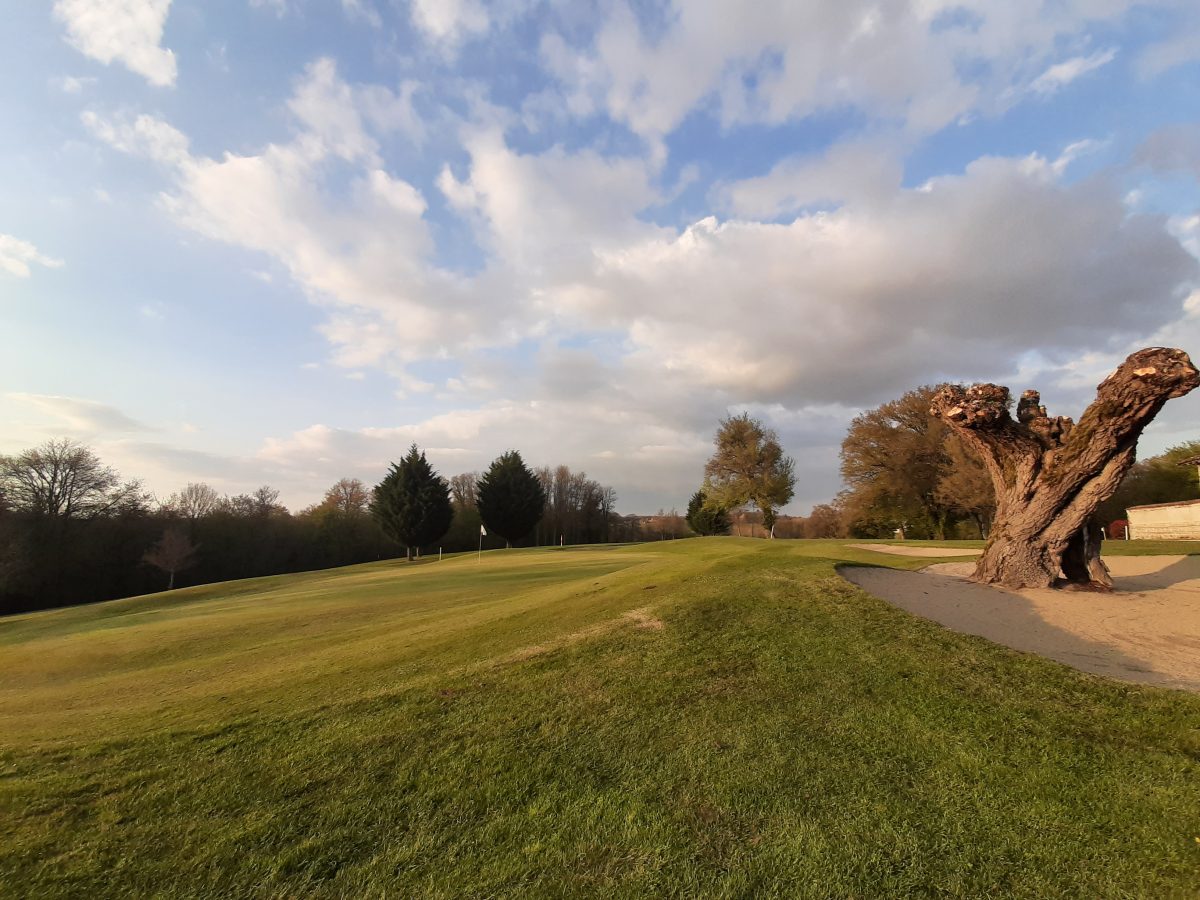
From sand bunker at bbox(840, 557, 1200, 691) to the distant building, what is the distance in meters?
21.0

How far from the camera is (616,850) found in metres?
3.27

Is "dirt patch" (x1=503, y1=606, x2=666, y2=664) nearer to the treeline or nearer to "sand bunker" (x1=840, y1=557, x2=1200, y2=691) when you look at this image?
"sand bunker" (x1=840, y1=557, x2=1200, y2=691)

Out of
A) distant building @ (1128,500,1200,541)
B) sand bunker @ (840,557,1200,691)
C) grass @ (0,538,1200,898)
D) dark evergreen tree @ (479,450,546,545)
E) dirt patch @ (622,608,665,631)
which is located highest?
dark evergreen tree @ (479,450,546,545)

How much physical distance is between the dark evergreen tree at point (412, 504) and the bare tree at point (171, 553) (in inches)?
541

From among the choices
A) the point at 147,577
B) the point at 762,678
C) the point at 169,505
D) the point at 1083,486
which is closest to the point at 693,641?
the point at 762,678

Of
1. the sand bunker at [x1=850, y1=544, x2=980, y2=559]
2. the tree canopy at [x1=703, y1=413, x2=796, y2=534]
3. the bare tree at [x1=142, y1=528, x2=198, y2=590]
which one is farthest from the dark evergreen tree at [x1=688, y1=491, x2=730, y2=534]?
the bare tree at [x1=142, y1=528, x2=198, y2=590]

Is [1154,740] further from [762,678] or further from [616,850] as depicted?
[616,850]

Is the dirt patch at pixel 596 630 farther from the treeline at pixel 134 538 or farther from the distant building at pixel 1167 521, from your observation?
the treeline at pixel 134 538

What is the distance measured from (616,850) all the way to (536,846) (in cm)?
49

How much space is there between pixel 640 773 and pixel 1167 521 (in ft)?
120

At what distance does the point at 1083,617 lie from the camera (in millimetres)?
8445

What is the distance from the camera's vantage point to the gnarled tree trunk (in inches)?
369

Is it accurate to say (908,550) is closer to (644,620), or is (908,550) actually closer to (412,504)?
(644,620)

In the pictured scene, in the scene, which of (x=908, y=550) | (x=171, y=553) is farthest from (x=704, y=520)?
(x=171, y=553)
